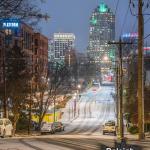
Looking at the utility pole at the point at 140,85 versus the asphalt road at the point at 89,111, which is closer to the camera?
the utility pole at the point at 140,85

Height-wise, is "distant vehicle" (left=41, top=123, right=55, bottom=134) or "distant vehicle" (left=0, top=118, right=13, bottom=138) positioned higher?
"distant vehicle" (left=0, top=118, right=13, bottom=138)

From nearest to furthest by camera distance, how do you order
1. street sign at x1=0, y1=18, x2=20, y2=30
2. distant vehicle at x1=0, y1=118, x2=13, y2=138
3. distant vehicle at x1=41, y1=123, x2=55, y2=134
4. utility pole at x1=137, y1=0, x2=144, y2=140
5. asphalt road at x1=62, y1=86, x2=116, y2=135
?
street sign at x1=0, y1=18, x2=20, y2=30, utility pole at x1=137, y1=0, x2=144, y2=140, distant vehicle at x1=0, y1=118, x2=13, y2=138, distant vehicle at x1=41, y1=123, x2=55, y2=134, asphalt road at x1=62, y1=86, x2=116, y2=135

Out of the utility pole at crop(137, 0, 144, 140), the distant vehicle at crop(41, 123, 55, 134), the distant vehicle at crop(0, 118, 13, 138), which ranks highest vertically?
the utility pole at crop(137, 0, 144, 140)

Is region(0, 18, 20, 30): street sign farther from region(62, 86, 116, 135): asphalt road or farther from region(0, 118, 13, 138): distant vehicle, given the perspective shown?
region(62, 86, 116, 135): asphalt road

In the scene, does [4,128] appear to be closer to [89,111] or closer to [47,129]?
[47,129]

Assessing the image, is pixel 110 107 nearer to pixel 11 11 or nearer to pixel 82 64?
pixel 82 64

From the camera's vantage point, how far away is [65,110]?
489 ft

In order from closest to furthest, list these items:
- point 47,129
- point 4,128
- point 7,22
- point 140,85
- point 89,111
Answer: point 7,22
point 140,85
point 4,128
point 47,129
point 89,111

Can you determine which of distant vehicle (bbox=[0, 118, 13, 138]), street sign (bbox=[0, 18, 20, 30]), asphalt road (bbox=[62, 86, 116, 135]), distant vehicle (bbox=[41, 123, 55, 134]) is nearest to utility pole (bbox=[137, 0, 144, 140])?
distant vehicle (bbox=[0, 118, 13, 138])

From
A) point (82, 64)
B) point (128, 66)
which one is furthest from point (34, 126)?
point (82, 64)

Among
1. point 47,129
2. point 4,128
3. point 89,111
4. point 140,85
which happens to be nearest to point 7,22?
point 140,85

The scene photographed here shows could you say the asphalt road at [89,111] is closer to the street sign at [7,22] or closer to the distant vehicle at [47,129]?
the distant vehicle at [47,129]

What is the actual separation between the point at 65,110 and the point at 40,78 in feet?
200

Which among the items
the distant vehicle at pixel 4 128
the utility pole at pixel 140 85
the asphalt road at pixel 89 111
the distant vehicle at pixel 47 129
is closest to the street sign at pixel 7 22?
the utility pole at pixel 140 85
